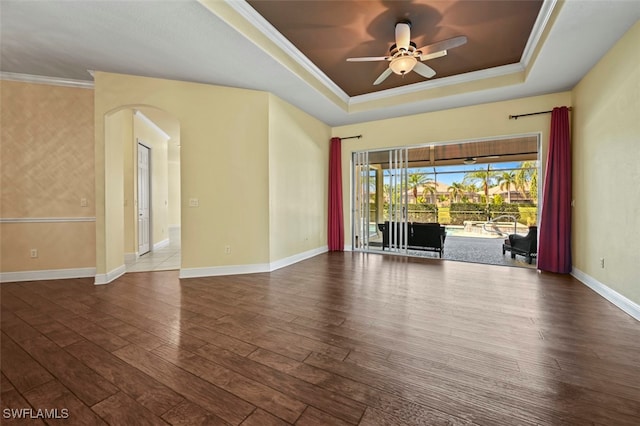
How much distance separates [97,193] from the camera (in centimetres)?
389

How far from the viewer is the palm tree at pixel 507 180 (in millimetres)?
10873

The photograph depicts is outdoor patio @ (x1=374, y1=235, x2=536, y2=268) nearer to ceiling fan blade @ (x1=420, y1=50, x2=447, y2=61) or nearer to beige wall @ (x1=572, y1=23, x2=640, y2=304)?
beige wall @ (x1=572, y1=23, x2=640, y2=304)

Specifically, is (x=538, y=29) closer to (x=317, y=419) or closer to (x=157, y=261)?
(x=317, y=419)

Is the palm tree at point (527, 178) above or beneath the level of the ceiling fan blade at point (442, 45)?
beneath

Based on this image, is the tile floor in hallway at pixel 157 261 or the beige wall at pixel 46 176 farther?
the tile floor in hallway at pixel 157 261

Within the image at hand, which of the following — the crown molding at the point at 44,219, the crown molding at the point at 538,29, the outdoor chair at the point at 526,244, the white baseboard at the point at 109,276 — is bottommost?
the white baseboard at the point at 109,276

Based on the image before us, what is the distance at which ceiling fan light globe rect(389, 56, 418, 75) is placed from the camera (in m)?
3.16

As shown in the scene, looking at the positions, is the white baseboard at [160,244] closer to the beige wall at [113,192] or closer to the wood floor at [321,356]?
the beige wall at [113,192]

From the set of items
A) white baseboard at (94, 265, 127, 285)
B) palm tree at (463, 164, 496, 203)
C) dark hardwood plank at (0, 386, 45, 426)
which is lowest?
dark hardwood plank at (0, 386, 45, 426)

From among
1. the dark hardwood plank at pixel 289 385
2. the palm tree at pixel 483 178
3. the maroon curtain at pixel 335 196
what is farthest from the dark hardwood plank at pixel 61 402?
the palm tree at pixel 483 178

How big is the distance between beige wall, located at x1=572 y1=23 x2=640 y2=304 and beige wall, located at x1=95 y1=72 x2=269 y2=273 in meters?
4.64

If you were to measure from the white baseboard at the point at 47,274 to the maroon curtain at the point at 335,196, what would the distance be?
15.3 ft

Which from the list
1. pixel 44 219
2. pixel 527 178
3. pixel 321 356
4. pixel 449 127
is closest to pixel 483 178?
pixel 527 178

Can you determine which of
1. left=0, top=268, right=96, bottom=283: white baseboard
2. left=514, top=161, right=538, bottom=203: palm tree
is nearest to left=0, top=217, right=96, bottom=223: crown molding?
left=0, top=268, right=96, bottom=283: white baseboard
